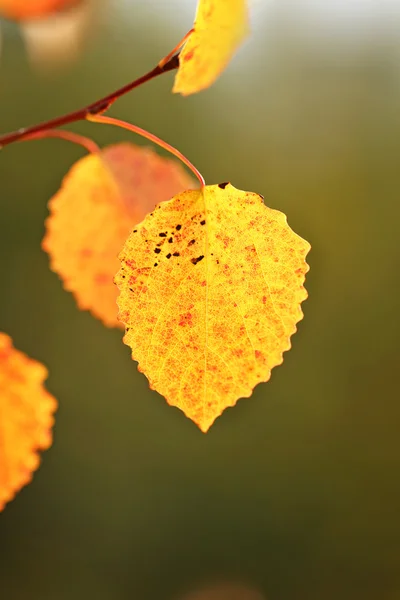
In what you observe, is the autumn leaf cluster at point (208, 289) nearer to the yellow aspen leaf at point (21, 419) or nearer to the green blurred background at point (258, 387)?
the yellow aspen leaf at point (21, 419)

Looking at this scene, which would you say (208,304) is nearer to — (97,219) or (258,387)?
(97,219)

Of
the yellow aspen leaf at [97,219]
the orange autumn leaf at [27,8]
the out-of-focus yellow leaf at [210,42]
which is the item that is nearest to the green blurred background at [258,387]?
the orange autumn leaf at [27,8]

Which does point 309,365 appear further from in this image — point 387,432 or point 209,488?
point 209,488

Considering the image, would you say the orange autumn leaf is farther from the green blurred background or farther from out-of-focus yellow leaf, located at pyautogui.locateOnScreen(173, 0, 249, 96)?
the green blurred background

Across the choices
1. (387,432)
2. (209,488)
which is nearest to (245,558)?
(209,488)

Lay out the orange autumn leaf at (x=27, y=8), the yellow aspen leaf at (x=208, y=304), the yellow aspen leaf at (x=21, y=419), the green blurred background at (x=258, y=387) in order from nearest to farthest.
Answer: the yellow aspen leaf at (x=208, y=304) → the yellow aspen leaf at (x=21, y=419) → the orange autumn leaf at (x=27, y=8) → the green blurred background at (x=258, y=387)

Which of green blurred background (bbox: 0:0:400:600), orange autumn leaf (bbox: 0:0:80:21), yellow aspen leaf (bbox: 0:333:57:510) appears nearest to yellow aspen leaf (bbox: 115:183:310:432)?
yellow aspen leaf (bbox: 0:333:57:510)

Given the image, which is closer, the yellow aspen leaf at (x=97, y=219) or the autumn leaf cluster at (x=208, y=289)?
the autumn leaf cluster at (x=208, y=289)
